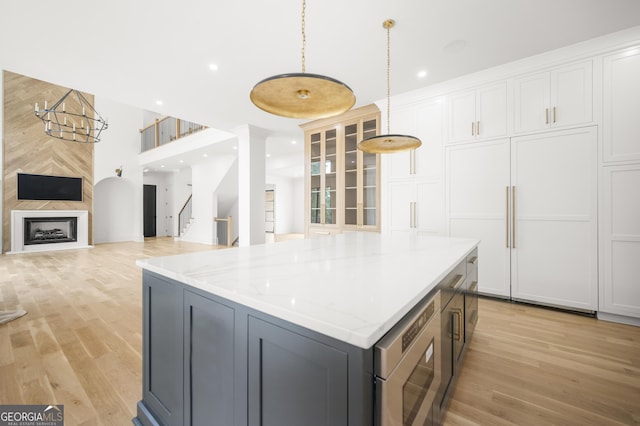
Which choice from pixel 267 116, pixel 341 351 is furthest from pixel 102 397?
pixel 267 116

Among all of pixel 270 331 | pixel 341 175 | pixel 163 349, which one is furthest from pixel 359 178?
pixel 270 331

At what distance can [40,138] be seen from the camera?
7.46 metres

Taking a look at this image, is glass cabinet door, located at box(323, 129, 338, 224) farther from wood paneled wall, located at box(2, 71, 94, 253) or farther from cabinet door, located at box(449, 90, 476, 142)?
wood paneled wall, located at box(2, 71, 94, 253)

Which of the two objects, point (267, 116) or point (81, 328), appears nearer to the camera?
point (81, 328)

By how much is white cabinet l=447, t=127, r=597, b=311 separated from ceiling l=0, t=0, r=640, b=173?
41.4 inches

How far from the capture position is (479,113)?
11.1ft

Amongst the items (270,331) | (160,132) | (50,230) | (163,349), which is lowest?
(163,349)

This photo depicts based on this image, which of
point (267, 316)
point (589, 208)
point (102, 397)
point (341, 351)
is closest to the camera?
point (341, 351)

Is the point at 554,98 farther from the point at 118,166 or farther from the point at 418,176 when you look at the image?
the point at 118,166

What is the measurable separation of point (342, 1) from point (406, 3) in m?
0.54

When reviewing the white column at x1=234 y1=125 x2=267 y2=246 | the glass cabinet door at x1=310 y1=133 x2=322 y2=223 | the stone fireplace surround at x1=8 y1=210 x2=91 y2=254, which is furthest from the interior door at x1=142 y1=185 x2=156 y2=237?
the glass cabinet door at x1=310 y1=133 x2=322 y2=223

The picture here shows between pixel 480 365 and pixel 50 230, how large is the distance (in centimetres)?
1081

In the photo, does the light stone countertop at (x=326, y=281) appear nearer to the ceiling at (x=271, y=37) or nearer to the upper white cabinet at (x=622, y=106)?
the ceiling at (x=271, y=37)

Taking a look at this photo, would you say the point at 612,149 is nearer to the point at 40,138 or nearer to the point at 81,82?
the point at 81,82
